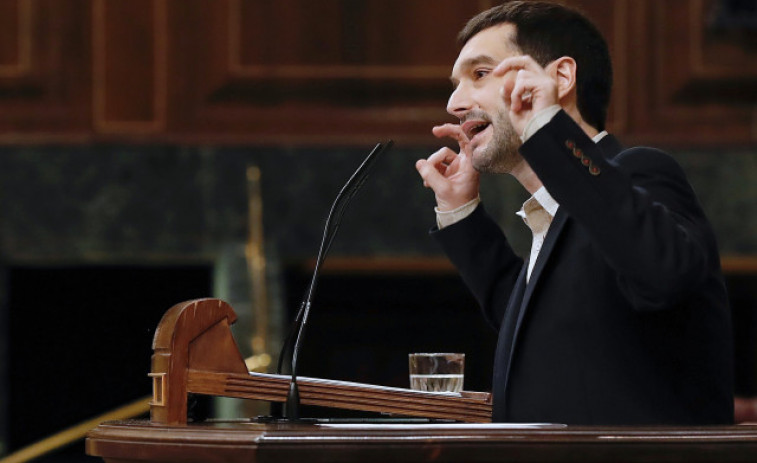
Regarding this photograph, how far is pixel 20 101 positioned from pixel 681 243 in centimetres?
286

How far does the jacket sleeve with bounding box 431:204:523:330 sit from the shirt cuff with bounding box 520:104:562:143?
1.55 ft

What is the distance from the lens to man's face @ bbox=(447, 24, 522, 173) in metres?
1.69

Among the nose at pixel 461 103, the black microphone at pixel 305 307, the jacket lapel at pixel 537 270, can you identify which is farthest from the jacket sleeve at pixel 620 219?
the nose at pixel 461 103

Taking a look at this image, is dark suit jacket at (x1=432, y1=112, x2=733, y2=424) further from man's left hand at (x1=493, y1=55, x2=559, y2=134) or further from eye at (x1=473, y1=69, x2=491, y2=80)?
eye at (x1=473, y1=69, x2=491, y2=80)

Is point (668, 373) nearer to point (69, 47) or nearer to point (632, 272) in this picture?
point (632, 272)

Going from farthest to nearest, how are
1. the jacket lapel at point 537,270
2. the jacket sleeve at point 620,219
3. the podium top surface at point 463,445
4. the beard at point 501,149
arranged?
the beard at point 501,149 → the jacket lapel at point 537,270 → the jacket sleeve at point 620,219 → the podium top surface at point 463,445

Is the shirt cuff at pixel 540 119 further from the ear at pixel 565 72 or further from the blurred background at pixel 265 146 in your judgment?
the blurred background at pixel 265 146

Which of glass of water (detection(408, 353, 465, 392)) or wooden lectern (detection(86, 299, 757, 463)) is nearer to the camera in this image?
wooden lectern (detection(86, 299, 757, 463))

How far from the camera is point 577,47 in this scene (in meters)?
1.72

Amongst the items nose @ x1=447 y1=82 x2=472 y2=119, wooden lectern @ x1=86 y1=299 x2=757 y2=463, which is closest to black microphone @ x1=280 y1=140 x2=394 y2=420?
wooden lectern @ x1=86 y1=299 x2=757 y2=463

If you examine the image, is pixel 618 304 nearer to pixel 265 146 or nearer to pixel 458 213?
pixel 458 213

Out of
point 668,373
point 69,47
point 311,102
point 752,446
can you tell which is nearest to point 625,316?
point 668,373

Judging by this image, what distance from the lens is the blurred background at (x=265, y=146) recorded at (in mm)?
3684

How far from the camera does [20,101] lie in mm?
3756
